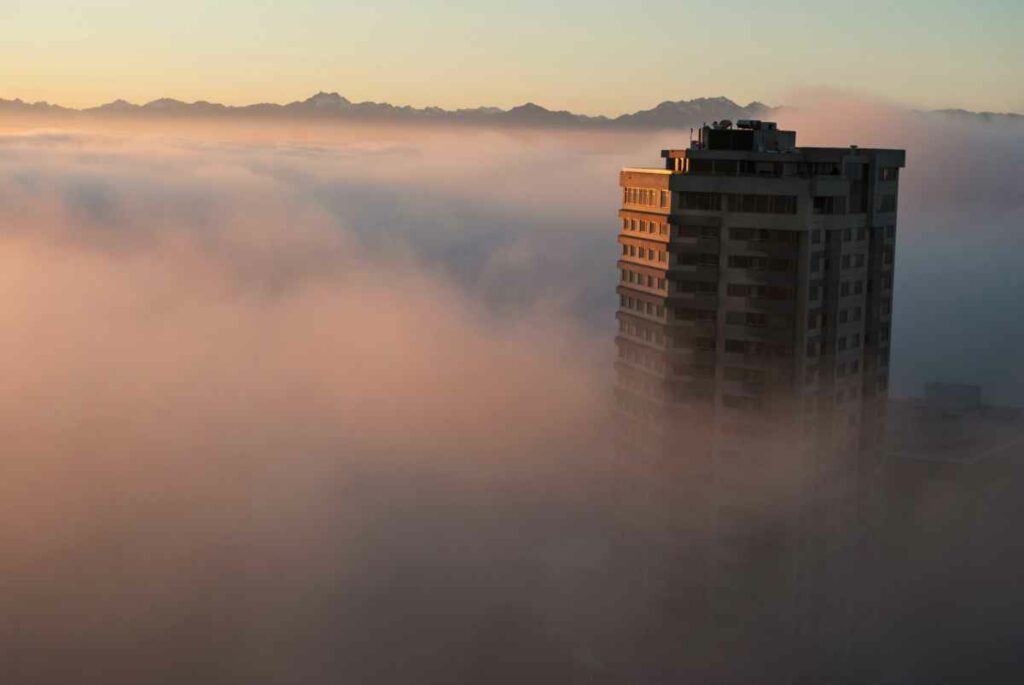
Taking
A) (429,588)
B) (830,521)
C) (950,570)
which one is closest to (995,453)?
(950,570)

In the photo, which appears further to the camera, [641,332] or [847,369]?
[641,332]

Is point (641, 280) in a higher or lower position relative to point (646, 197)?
lower

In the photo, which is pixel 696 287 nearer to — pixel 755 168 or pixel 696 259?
pixel 696 259

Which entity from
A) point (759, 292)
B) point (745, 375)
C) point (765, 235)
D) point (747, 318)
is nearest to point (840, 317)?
point (759, 292)

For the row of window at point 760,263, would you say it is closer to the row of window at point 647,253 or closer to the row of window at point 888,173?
the row of window at point 647,253

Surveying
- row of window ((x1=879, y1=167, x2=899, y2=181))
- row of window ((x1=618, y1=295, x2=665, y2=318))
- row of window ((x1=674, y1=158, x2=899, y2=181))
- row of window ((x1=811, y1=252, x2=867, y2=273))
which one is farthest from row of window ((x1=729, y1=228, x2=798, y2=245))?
row of window ((x1=879, y1=167, x2=899, y2=181))

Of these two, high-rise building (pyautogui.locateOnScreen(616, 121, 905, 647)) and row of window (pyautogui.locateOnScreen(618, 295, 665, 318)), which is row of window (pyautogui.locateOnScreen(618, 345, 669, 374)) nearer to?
high-rise building (pyautogui.locateOnScreen(616, 121, 905, 647))
